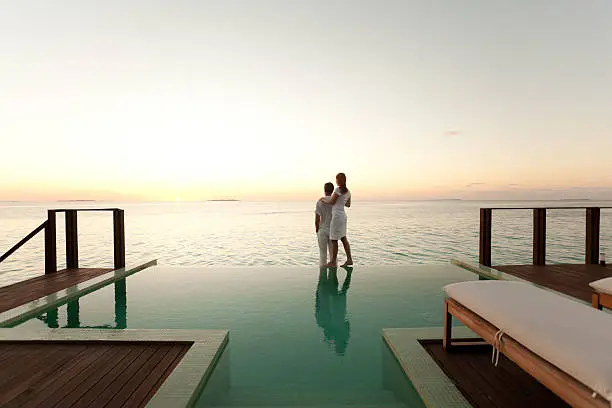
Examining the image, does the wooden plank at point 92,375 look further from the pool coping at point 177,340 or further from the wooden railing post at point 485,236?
the wooden railing post at point 485,236

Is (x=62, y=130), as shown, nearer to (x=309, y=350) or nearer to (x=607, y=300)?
(x=309, y=350)

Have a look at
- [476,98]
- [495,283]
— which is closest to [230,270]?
[495,283]

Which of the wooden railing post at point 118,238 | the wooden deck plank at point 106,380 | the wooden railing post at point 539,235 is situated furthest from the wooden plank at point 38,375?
the wooden railing post at point 539,235

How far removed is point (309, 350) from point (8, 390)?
1.76 meters

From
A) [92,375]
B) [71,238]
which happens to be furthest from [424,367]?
[71,238]

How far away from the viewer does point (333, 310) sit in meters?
3.71

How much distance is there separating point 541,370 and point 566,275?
4.27 metres

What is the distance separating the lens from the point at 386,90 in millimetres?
11453

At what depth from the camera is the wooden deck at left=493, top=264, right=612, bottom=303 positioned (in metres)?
4.03

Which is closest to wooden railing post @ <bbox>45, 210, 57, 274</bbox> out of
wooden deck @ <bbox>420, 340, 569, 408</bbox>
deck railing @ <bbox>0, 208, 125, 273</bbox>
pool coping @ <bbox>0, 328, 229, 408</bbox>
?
deck railing @ <bbox>0, 208, 125, 273</bbox>

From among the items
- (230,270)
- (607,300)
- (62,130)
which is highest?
(62,130)

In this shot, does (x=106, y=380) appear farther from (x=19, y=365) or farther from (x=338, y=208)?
(x=338, y=208)

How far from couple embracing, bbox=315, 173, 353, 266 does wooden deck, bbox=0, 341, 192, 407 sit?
341 cm

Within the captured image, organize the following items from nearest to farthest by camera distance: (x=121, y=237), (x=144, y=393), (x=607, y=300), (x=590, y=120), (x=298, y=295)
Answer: (x=144, y=393), (x=607, y=300), (x=298, y=295), (x=121, y=237), (x=590, y=120)
